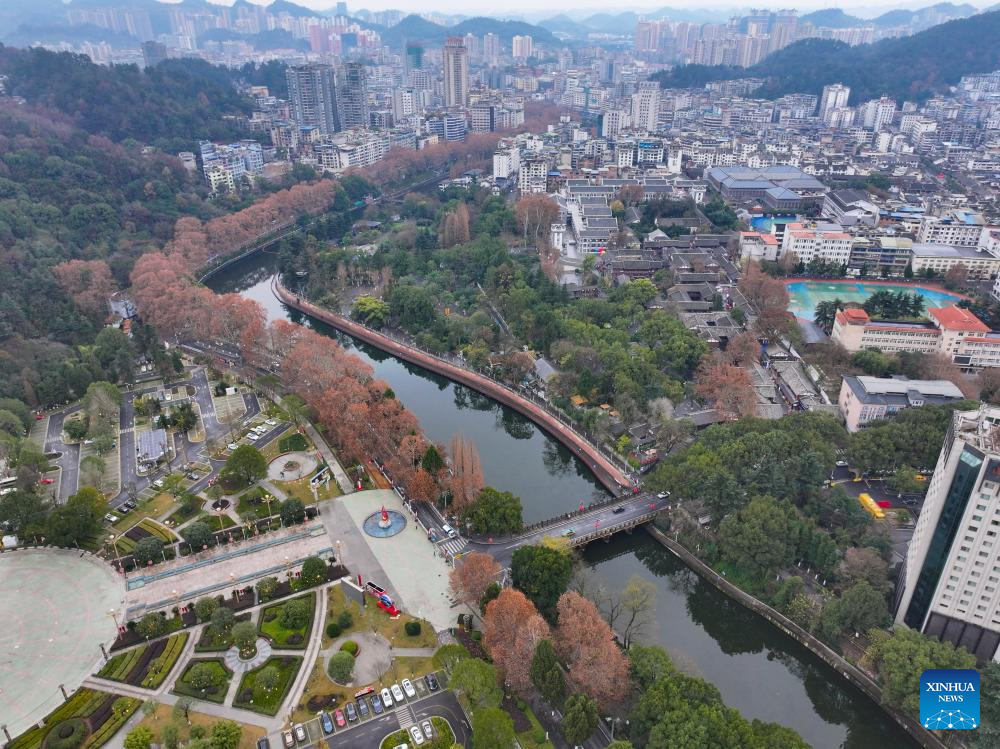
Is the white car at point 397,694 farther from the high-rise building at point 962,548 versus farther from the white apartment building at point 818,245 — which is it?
the white apartment building at point 818,245

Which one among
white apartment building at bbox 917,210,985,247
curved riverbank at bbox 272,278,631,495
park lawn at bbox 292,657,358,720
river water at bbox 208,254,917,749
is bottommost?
river water at bbox 208,254,917,749

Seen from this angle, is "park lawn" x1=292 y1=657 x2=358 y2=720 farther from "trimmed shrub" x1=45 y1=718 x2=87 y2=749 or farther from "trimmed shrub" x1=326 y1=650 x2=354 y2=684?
"trimmed shrub" x1=45 y1=718 x2=87 y2=749

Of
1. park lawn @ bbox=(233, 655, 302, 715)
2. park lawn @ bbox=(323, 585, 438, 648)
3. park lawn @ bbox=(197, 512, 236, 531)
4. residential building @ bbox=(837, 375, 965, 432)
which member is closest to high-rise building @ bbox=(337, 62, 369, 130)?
park lawn @ bbox=(197, 512, 236, 531)

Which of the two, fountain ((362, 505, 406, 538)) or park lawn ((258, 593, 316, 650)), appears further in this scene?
fountain ((362, 505, 406, 538))

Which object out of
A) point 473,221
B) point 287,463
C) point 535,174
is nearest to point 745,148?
point 535,174

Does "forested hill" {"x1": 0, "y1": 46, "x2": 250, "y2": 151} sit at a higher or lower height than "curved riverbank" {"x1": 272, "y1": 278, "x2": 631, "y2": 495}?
higher

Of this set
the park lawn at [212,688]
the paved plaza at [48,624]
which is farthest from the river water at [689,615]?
the paved plaza at [48,624]

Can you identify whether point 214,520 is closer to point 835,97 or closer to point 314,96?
point 314,96
